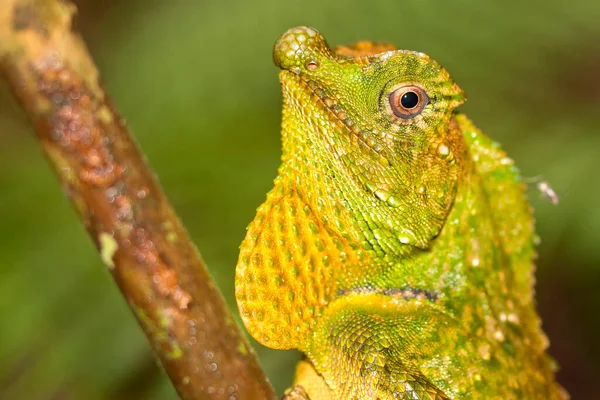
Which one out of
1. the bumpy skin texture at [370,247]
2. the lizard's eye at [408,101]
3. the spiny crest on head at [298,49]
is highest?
the spiny crest on head at [298,49]

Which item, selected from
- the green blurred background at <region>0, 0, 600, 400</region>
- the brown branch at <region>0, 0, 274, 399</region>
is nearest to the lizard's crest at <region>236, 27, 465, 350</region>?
the brown branch at <region>0, 0, 274, 399</region>

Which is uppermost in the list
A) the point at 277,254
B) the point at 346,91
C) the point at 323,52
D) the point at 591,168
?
the point at 323,52

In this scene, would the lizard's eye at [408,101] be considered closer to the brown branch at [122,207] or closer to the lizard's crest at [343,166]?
the lizard's crest at [343,166]

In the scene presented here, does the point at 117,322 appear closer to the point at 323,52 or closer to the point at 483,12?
the point at 323,52

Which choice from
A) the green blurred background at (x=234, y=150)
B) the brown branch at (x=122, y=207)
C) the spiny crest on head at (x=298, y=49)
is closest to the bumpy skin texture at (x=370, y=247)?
the spiny crest on head at (x=298, y=49)

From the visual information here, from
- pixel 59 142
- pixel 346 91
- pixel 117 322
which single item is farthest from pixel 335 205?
pixel 117 322

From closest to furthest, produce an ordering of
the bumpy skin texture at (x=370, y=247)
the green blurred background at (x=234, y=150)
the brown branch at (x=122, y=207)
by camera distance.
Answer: the brown branch at (x=122, y=207) → the bumpy skin texture at (x=370, y=247) → the green blurred background at (x=234, y=150)

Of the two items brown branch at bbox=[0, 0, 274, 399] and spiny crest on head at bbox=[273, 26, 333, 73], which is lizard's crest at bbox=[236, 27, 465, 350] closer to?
spiny crest on head at bbox=[273, 26, 333, 73]
